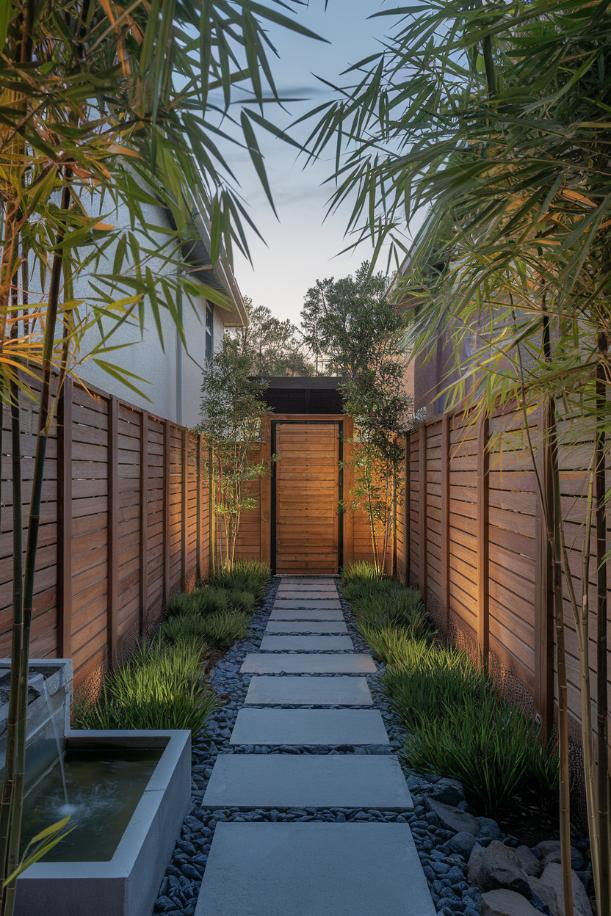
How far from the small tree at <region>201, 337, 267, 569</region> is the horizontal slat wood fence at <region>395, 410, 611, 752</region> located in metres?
2.79

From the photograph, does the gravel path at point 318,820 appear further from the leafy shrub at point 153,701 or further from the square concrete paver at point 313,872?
the leafy shrub at point 153,701


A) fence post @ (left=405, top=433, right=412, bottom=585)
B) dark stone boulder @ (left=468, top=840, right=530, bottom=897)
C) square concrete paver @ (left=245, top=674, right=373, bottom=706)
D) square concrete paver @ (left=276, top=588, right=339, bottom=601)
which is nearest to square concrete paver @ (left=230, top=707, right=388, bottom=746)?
square concrete paver @ (left=245, top=674, right=373, bottom=706)

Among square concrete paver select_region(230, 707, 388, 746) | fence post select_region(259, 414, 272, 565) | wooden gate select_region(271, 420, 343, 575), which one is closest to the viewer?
square concrete paver select_region(230, 707, 388, 746)

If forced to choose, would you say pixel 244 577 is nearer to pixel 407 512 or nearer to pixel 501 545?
pixel 407 512

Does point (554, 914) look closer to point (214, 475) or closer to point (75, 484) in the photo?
point (75, 484)

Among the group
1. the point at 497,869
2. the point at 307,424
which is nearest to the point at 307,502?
the point at 307,424

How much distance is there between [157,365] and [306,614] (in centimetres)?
317

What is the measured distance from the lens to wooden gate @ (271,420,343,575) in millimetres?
9227

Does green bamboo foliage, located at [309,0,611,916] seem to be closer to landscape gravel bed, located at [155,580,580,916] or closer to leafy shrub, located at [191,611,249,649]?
landscape gravel bed, located at [155,580,580,916]

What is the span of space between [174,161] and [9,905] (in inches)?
61.2

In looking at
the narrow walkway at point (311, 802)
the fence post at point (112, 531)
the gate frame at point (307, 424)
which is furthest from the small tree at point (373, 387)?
the fence post at point (112, 531)

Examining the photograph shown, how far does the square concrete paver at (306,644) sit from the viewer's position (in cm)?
519

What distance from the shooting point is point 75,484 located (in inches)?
126

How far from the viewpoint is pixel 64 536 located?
2945 millimetres
